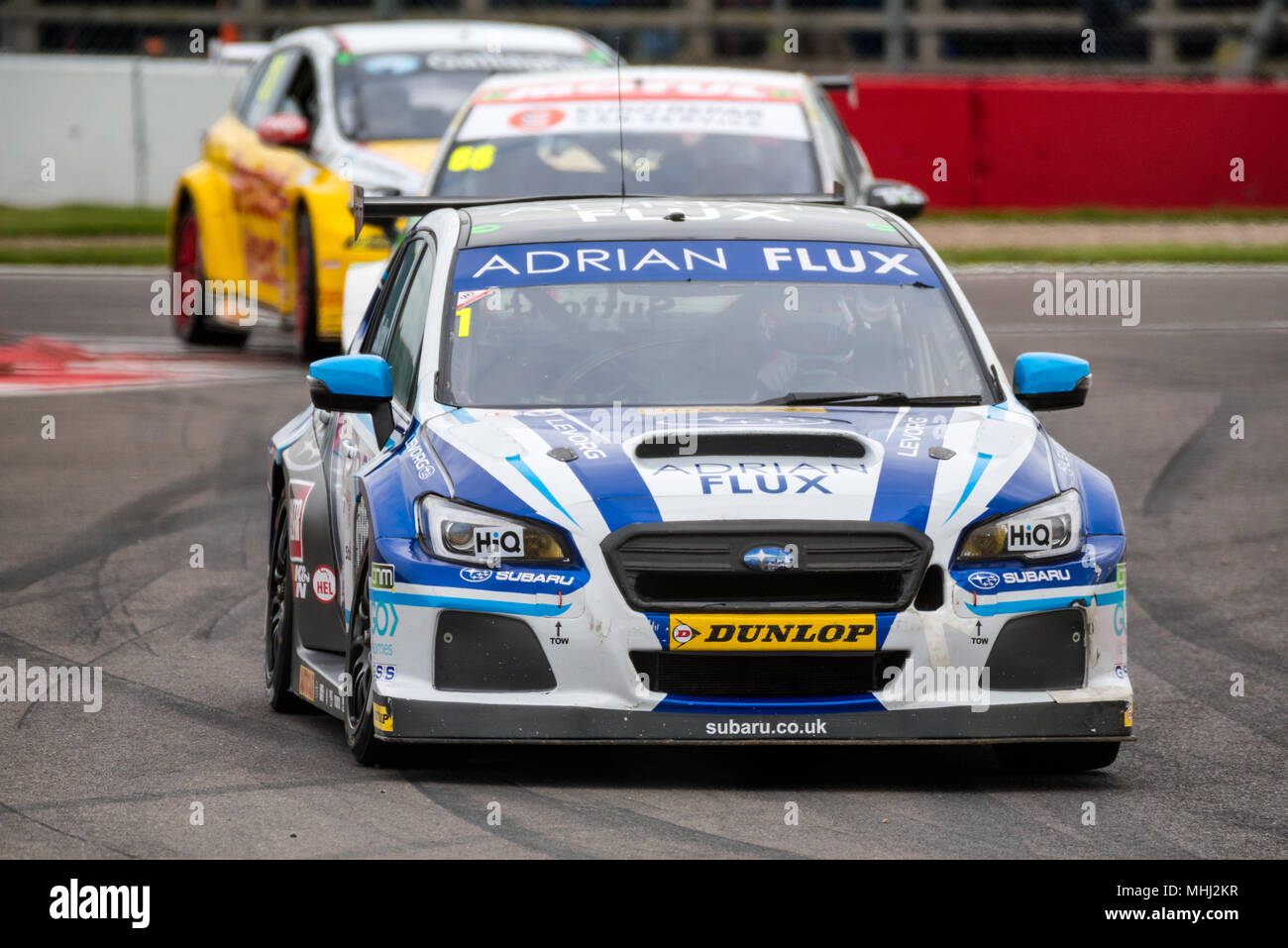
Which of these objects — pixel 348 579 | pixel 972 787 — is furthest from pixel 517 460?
pixel 972 787

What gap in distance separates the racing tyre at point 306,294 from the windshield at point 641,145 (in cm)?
202

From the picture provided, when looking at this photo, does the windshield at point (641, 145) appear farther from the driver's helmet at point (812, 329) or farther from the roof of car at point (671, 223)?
the driver's helmet at point (812, 329)

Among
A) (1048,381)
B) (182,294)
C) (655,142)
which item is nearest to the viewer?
(1048,381)

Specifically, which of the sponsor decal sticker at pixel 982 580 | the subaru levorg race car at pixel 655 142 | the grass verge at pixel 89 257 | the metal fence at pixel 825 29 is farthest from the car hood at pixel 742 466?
the metal fence at pixel 825 29

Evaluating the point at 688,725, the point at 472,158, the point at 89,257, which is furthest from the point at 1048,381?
the point at 89,257

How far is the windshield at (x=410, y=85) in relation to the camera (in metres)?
15.2

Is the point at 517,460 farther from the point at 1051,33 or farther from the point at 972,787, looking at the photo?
the point at 1051,33

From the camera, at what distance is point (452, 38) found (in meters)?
15.9

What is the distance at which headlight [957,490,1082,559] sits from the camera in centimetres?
642

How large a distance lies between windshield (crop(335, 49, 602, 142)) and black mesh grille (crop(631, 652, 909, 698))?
9.21 m

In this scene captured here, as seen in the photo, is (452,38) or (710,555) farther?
(452,38)

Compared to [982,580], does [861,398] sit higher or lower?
higher

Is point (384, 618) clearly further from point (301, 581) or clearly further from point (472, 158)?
point (472, 158)

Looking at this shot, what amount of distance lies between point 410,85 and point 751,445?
9364 mm
